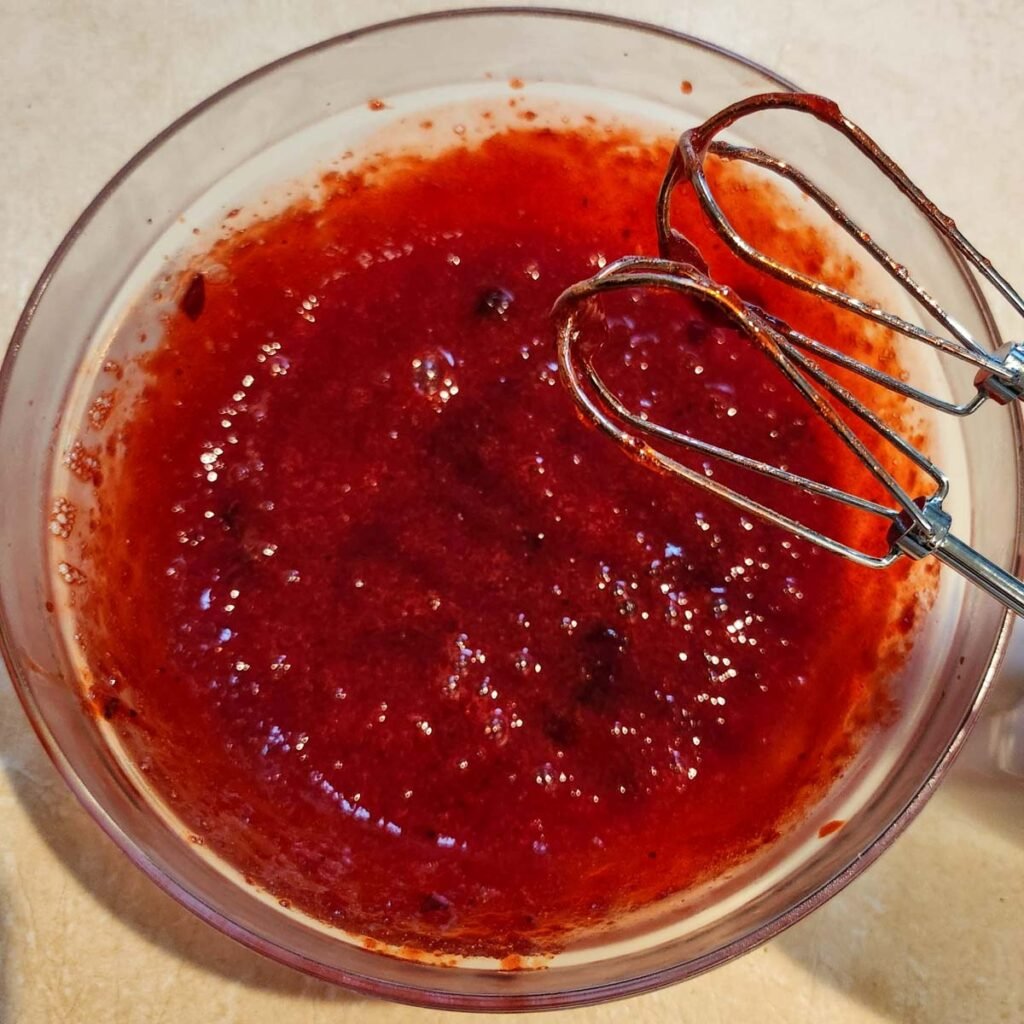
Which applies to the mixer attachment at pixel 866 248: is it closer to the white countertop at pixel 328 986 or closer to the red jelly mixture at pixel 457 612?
the red jelly mixture at pixel 457 612

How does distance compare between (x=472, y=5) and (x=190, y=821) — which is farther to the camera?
(x=472, y=5)

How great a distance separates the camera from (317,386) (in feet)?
2.51

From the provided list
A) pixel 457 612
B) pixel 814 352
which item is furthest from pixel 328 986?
pixel 814 352

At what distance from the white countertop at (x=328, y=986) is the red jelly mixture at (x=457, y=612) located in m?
0.11

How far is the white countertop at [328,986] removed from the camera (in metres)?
0.76

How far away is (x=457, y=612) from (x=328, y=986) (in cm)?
32

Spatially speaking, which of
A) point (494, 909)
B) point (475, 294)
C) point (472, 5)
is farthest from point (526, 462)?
point (472, 5)

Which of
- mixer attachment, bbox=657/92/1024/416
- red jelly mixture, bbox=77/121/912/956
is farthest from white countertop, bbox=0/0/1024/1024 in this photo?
mixer attachment, bbox=657/92/1024/416

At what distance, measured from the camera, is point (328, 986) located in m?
0.76

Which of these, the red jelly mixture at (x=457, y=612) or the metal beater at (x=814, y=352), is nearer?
the metal beater at (x=814, y=352)

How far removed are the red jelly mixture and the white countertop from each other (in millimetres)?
115

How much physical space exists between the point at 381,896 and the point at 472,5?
0.78m

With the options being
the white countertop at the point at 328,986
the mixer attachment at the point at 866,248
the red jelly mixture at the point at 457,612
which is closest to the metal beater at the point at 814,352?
the mixer attachment at the point at 866,248

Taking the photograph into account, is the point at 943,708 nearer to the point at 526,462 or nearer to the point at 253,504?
the point at 526,462
